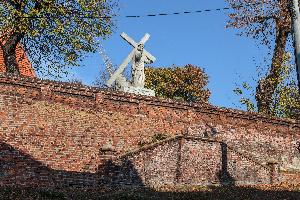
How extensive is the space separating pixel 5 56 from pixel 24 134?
865 centimetres

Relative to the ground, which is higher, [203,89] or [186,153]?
[203,89]

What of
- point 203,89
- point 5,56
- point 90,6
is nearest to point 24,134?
point 5,56

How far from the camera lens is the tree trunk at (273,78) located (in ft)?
86.4

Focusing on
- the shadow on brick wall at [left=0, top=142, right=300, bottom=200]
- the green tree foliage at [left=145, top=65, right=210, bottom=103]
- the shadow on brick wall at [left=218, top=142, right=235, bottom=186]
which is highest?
the green tree foliage at [left=145, top=65, right=210, bottom=103]

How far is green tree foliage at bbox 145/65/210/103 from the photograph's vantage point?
4647 centimetres

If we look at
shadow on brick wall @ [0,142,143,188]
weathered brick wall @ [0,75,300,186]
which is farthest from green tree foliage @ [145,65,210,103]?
shadow on brick wall @ [0,142,143,188]

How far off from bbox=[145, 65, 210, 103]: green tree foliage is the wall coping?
23959 millimetres

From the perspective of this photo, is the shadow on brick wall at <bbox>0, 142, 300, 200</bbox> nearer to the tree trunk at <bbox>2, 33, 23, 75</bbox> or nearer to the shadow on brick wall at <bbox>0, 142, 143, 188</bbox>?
the shadow on brick wall at <bbox>0, 142, 143, 188</bbox>

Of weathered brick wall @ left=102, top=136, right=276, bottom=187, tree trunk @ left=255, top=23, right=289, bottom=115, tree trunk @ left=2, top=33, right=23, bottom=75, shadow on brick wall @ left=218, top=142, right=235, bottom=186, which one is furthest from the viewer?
tree trunk @ left=255, top=23, right=289, bottom=115

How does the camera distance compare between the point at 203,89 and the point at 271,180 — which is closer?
the point at 271,180

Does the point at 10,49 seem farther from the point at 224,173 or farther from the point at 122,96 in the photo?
the point at 224,173

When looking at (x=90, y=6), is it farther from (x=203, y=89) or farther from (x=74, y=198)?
(x=203, y=89)

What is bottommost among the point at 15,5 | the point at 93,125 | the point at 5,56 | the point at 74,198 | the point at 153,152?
the point at 74,198

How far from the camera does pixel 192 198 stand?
41.5ft
